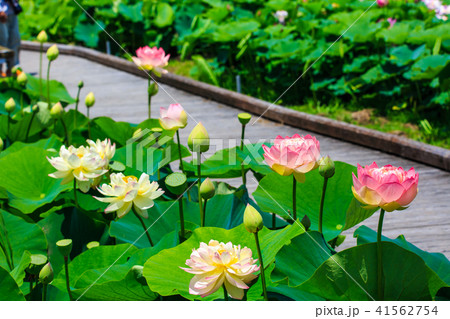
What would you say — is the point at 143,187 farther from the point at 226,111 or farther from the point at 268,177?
the point at 226,111

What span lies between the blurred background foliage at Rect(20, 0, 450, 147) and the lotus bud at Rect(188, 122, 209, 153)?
1877 mm

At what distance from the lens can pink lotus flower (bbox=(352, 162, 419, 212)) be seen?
2.16 feet

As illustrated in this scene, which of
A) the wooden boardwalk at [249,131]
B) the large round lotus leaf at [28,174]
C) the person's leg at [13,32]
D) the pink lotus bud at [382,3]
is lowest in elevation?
the wooden boardwalk at [249,131]

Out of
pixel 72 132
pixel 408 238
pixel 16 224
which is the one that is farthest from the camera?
pixel 408 238

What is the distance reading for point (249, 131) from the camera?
2.42 meters

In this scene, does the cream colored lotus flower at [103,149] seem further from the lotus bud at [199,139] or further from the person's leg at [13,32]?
the person's leg at [13,32]

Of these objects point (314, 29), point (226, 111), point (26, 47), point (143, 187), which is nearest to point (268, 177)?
point (143, 187)

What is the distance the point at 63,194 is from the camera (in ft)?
3.75

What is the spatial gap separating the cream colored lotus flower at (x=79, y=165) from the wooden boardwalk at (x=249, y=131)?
490 mm

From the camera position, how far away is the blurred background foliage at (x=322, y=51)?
2861mm

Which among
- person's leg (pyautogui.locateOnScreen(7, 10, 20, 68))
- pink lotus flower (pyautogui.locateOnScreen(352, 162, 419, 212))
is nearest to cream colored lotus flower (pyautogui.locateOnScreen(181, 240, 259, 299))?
pink lotus flower (pyautogui.locateOnScreen(352, 162, 419, 212))

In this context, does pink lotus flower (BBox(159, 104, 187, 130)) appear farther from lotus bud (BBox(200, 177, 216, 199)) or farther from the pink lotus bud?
the pink lotus bud

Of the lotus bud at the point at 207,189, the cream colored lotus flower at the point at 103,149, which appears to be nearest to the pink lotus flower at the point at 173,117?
the cream colored lotus flower at the point at 103,149

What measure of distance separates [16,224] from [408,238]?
112 cm
